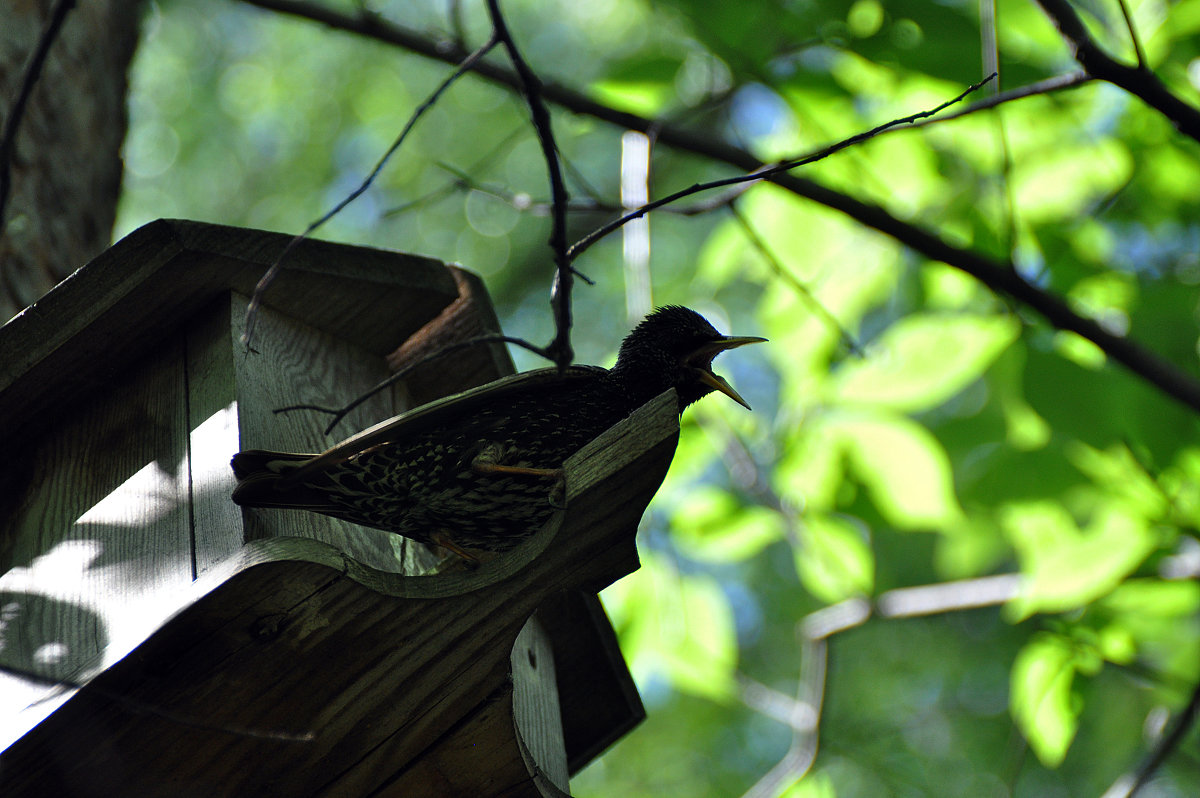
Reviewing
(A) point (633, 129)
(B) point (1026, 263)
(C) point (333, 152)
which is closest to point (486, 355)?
(A) point (633, 129)

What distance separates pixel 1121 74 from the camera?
6.77 feet

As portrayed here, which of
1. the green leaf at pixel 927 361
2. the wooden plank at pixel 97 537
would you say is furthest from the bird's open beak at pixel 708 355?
the wooden plank at pixel 97 537

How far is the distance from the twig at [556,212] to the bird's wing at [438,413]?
14 centimetres

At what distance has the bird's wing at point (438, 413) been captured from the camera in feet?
5.91

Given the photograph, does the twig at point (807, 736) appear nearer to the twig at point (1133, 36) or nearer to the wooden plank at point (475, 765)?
the wooden plank at point (475, 765)

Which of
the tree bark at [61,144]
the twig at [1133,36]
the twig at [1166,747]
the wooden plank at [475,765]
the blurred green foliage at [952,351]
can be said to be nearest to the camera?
the wooden plank at [475,765]

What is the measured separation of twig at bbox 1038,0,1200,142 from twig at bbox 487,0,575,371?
124cm

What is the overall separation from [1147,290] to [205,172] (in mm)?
9464

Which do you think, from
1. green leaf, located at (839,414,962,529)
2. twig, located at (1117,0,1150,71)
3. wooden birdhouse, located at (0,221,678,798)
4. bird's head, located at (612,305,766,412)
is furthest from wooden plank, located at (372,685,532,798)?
twig, located at (1117,0,1150,71)

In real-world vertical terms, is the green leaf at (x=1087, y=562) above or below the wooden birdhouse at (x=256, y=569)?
below

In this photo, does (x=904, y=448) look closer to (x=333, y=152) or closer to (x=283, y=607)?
(x=283, y=607)

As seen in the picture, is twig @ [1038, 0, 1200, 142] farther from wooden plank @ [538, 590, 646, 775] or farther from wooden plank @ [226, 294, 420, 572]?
wooden plank @ [226, 294, 420, 572]

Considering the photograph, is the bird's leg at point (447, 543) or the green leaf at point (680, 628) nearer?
the bird's leg at point (447, 543)

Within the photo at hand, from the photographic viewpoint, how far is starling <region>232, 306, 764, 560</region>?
71.4 inches
